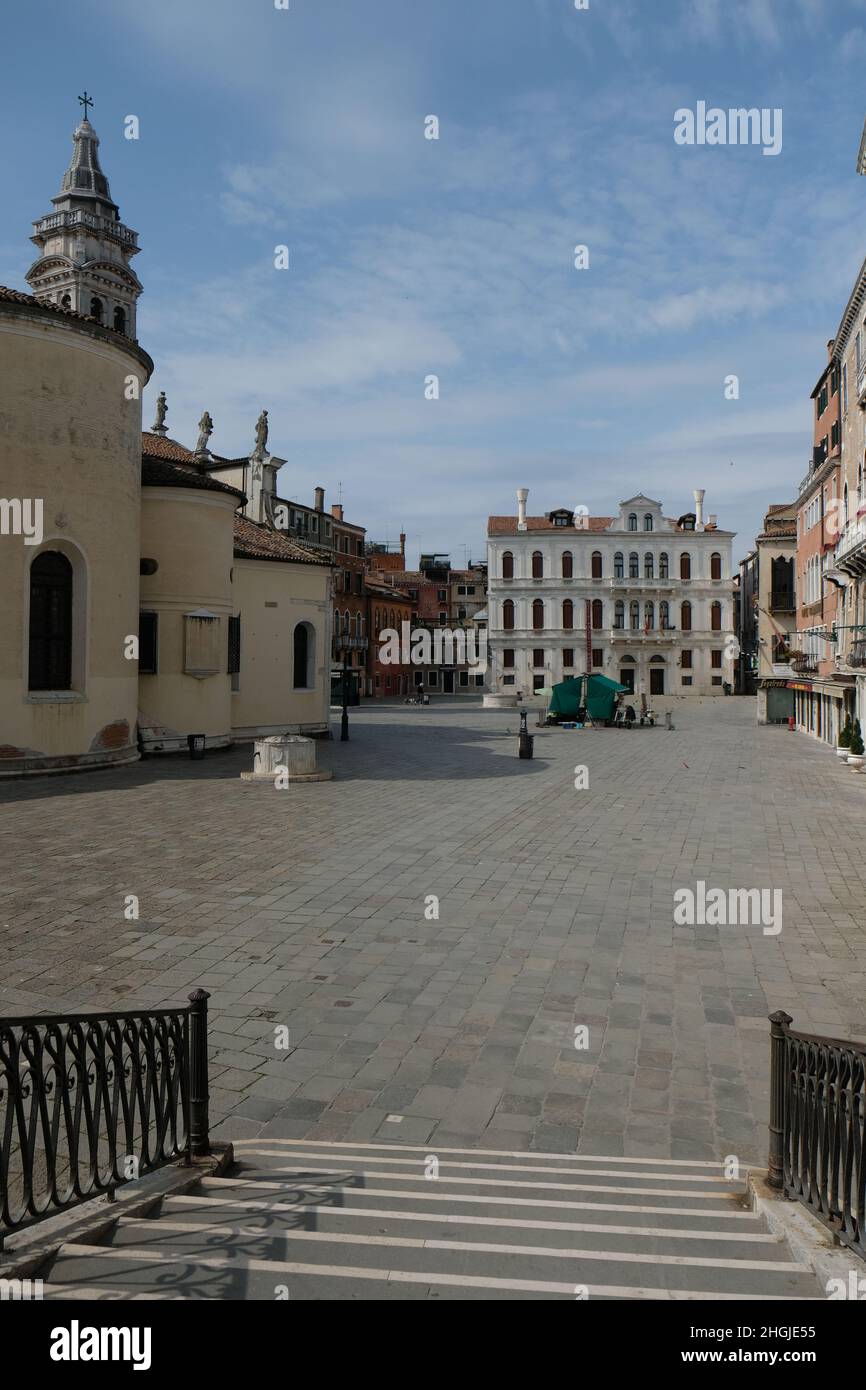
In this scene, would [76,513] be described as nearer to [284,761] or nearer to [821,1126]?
[284,761]

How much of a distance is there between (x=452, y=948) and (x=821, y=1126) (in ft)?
16.4

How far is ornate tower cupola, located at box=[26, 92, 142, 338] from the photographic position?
127ft

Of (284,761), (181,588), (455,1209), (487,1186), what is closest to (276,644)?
(181,588)

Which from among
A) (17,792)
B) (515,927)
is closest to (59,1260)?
(515,927)

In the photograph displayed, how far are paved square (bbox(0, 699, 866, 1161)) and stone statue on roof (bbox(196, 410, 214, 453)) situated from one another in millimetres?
23139

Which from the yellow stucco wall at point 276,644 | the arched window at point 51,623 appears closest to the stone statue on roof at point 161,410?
the yellow stucco wall at point 276,644

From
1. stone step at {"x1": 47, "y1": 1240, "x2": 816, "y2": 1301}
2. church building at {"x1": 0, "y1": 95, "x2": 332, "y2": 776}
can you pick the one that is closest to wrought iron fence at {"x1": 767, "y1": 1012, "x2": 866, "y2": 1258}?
stone step at {"x1": 47, "y1": 1240, "x2": 816, "y2": 1301}

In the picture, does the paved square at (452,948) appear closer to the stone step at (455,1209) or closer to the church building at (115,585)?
the stone step at (455,1209)

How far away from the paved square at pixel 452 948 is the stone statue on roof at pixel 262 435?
21860mm

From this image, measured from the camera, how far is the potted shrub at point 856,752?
78.8 feet

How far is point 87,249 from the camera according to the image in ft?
129

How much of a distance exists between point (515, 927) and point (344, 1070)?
366 cm

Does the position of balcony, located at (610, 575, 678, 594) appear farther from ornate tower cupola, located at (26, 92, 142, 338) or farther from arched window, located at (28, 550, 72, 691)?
arched window, located at (28, 550, 72, 691)

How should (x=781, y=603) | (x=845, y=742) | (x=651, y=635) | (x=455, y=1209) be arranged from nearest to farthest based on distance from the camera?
1. (x=455, y=1209)
2. (x=845, y=742)
3. (x=781, y=603)
4. (x=651, y=635)
